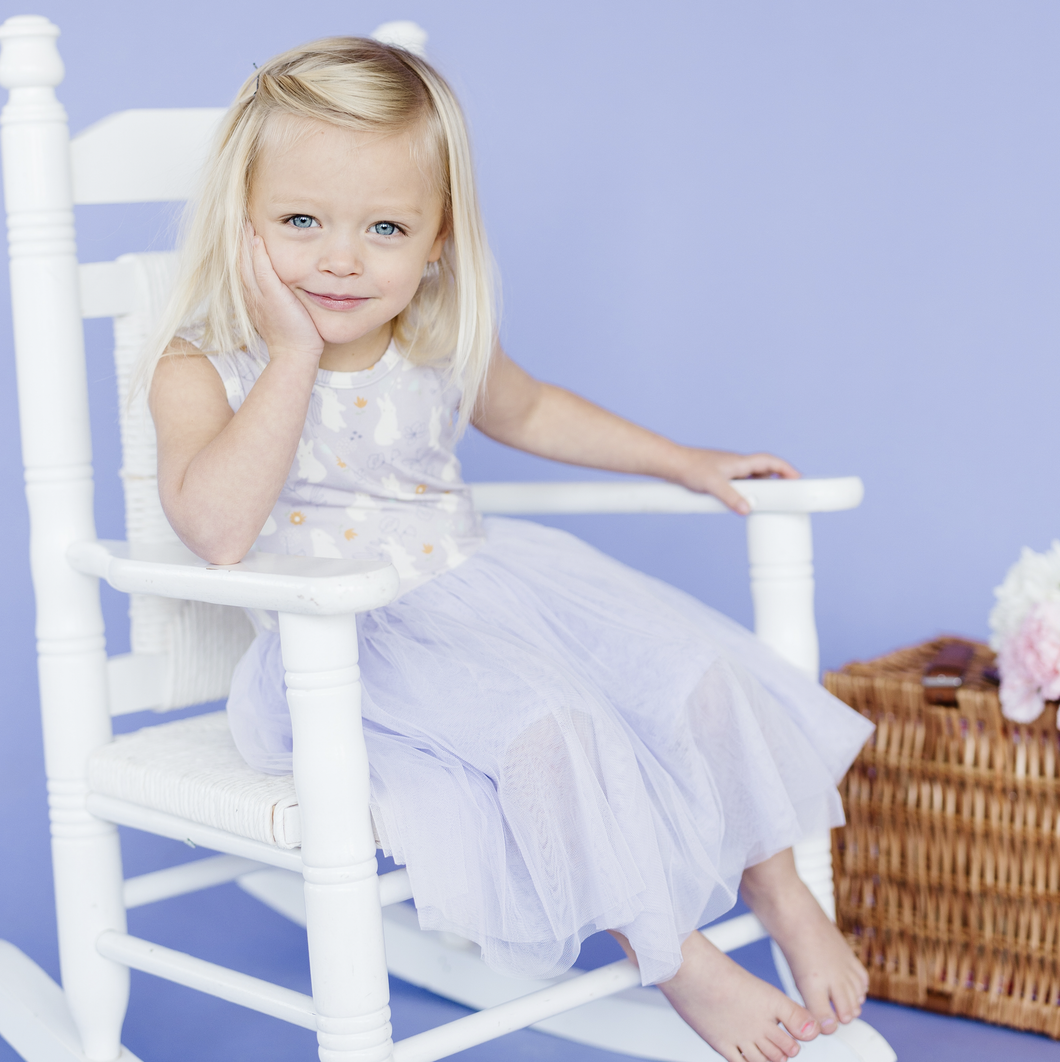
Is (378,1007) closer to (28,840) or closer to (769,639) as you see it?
(769,639)

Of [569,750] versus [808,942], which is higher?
[569,750]

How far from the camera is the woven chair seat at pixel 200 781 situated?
91 centimetres

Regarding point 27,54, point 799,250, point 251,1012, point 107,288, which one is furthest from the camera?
point 799,250

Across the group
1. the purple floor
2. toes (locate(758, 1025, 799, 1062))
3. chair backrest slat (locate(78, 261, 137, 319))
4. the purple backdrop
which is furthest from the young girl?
the purple backdrop

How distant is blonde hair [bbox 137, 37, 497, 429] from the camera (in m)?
1.04

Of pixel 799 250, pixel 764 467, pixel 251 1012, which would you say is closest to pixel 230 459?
pixel 764 467

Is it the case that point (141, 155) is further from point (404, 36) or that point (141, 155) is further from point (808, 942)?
point (808, 942)

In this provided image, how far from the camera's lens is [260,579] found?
86cm

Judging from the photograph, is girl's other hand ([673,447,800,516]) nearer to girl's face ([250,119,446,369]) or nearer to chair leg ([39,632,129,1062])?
girl's face ([250,119,446,369])

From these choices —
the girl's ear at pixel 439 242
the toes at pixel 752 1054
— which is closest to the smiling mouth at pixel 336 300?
the girl's ear at pixel 439 242

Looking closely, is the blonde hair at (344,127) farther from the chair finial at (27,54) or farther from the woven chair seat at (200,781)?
the woven chair seat at (200,781)

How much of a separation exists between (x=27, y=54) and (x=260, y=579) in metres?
0.49

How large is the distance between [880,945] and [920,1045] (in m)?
0.10

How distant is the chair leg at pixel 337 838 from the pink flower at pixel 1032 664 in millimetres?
555
